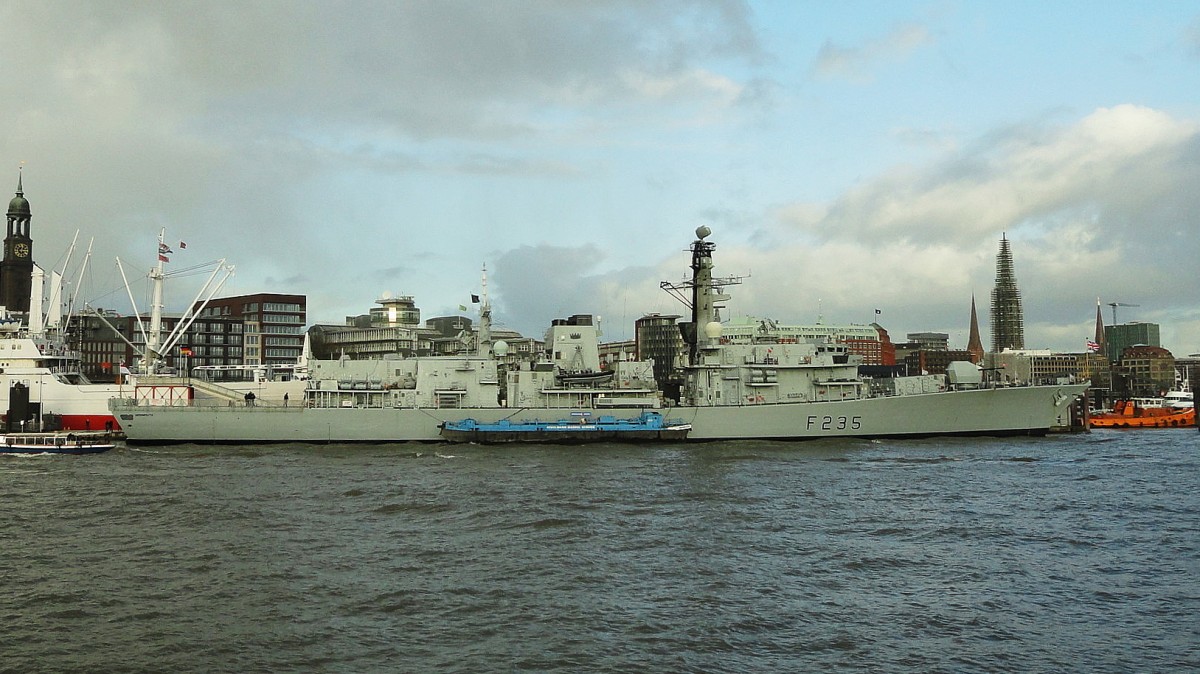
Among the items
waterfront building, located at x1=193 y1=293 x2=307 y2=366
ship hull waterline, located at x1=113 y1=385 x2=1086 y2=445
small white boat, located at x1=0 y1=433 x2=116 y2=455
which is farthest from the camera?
waterfront building, located at x1=193 y1=293 x2=307 y2=366

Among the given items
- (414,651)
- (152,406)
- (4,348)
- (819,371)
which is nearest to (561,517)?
(414,651)

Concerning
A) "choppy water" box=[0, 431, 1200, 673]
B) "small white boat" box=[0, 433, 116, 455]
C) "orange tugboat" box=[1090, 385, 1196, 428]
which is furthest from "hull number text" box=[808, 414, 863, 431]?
"small white boat" box=[0, 433, 116, 455]

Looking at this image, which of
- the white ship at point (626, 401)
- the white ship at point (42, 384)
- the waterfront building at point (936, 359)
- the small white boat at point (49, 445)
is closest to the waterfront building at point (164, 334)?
the white ship at point (42, 384)

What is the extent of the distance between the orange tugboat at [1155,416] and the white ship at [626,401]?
24448 millimetres

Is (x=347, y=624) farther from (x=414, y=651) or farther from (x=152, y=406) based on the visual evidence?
(x=152, y=406)

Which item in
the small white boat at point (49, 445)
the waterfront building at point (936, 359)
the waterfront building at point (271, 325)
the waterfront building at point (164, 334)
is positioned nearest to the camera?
the small white boat at point (49, 445)

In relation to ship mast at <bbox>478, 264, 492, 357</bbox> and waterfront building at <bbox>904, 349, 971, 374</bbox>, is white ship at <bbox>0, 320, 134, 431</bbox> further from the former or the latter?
waterfront building at <bbox>904, 349, 971, 374</bbox>

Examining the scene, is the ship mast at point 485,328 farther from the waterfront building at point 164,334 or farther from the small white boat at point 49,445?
the waterfront building at point 164,334

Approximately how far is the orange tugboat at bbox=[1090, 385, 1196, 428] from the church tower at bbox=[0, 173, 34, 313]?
9960cm

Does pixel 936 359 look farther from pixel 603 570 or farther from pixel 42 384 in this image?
pixel 603 570

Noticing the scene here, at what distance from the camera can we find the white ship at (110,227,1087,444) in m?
46.2

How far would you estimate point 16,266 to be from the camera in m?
85.2

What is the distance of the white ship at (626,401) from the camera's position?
46250 mm

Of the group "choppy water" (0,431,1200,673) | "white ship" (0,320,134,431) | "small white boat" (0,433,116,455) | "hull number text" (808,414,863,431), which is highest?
"white ship" (0,320,134,431)
